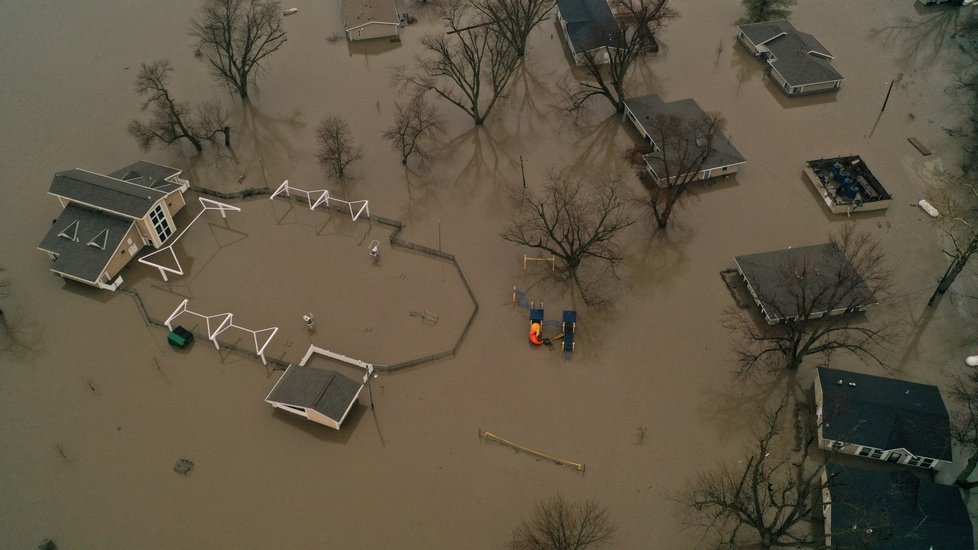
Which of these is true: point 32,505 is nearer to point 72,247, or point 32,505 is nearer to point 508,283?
point 72,247

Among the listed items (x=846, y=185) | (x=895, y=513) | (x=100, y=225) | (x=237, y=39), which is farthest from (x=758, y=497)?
(x=237, y=39)

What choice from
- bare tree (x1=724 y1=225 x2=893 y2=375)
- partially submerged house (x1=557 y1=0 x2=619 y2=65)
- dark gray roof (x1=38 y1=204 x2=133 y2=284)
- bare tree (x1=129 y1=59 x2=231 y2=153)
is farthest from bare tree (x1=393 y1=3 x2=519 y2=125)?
bare tree (x1=724 y1=225 x2=893 y2=375)

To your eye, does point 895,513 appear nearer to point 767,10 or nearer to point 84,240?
point 767,10

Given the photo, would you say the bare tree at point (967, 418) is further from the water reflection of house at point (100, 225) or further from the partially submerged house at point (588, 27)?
the water reflection of house at point (100, 225)

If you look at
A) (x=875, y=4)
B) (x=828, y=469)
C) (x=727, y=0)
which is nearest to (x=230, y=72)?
(x=727, y=0)

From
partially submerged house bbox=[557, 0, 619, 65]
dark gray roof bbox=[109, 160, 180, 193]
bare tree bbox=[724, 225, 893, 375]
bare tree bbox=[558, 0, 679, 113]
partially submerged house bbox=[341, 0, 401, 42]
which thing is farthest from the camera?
partially submerged house bbox=[341, 0, 401, 42]

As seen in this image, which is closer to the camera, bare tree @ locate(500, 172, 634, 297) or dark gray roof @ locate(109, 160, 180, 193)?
bare tree @ locate(500, 172, 634, 297)

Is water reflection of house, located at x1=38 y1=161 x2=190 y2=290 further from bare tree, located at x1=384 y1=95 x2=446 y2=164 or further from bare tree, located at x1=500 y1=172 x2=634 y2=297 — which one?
bare tree, located at x1=500 y1=172 x2=634 y2=297
